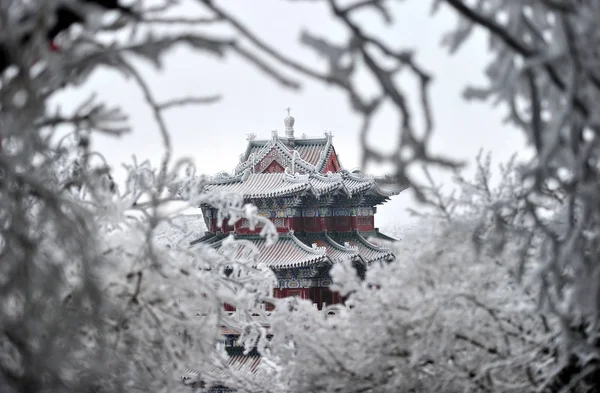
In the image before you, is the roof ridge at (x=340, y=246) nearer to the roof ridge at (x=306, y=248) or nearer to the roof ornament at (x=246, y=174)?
the roof ridge at (x=306, y=248)

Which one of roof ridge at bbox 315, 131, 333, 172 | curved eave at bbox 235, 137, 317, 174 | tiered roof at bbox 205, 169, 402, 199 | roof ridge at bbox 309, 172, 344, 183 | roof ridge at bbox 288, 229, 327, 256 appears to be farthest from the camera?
roof ridge at bbox 315, 131, 333, 172

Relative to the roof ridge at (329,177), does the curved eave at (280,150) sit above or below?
above

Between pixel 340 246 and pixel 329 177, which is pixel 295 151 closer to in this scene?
pixel 329 177

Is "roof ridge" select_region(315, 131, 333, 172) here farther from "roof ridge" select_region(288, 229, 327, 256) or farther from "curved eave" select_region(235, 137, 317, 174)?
"roof ridge" select_region(288, 229, 327, 256)

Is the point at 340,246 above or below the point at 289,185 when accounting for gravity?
below

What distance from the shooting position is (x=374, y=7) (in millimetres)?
2184

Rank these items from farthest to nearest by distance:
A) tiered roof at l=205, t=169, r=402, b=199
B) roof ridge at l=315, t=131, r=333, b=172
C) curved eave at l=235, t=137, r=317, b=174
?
roof ridge at l=315, t=131, r=333, b=172
curved eave at l=235, t=137, r=317, b=174
tiered roof at l=205, t=169, r=402, b=199

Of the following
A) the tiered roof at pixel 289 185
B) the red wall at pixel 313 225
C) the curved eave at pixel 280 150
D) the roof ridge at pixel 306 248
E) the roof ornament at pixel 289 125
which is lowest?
the roof ridge at pixel 306 248

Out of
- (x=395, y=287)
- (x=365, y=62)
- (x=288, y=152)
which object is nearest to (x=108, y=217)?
(x=395, y=287)

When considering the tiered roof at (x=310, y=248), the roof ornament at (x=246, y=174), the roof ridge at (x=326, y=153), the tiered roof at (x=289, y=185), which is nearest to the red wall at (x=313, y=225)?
the tiered roof at (x=310, y=248)

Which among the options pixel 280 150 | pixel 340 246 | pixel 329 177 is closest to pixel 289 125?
pixel 280 150

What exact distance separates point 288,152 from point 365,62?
58.3 ft

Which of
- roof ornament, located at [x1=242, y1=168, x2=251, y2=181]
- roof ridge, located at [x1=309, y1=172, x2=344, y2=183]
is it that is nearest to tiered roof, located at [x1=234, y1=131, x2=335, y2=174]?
roof ridge, located at [x1=309, y1=172, x2=344, y2=183]

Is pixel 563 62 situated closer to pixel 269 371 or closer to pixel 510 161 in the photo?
pixel 510 161
